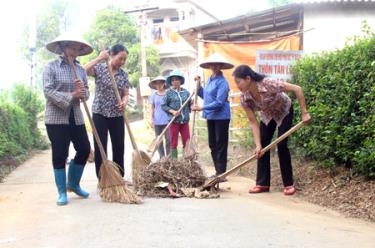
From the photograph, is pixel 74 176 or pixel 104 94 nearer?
pixel 74 176

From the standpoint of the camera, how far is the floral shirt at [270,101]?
18.4 ft

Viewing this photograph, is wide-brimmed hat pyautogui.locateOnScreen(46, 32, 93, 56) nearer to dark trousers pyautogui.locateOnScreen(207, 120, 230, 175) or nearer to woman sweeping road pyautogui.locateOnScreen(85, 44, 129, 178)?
woman sweeping road pyautogui.locateOnScreen(85, 44, 129, 178)

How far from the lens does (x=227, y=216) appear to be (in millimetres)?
4594

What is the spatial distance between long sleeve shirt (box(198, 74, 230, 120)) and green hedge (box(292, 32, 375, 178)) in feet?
3.61

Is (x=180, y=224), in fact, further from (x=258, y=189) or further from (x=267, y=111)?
(x=267, y=111)

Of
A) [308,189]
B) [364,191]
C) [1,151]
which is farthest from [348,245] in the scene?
[1,151]

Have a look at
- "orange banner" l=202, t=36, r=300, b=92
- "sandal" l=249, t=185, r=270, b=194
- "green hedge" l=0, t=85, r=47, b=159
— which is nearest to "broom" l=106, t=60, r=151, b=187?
"sandal" l=249, t=185, r=270, b=194

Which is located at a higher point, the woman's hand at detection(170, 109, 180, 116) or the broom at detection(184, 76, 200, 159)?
the woman's hand at detection(170, 109, 180, 116)

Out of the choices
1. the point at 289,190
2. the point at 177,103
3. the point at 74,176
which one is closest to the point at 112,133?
the point at 74,176

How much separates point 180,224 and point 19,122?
293 inches

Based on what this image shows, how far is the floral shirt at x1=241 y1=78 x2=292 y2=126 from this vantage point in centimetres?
561

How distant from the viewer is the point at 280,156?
5.95m

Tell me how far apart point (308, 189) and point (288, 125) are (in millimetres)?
845

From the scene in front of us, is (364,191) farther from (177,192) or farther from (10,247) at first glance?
(10,247)
